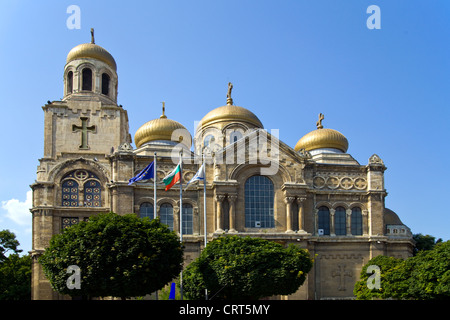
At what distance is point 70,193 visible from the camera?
51.3 m

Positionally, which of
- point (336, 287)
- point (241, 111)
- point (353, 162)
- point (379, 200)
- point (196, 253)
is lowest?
point (336, 287)

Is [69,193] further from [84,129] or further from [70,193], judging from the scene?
[84,129]

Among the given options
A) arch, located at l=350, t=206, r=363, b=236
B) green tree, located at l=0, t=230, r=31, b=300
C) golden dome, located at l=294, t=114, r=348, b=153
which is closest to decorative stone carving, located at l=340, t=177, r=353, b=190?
arch, located at l=350, t=206, r=363, b=236

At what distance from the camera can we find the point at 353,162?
191ft

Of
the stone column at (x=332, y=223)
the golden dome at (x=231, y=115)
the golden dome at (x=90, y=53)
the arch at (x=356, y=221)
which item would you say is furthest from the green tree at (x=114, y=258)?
the golden dome at (x=231, y=115)

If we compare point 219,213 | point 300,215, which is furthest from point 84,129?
point 300,215

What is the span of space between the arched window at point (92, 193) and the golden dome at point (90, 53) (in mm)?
13036

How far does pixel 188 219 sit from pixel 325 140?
678 inches

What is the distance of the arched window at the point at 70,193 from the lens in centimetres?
5106

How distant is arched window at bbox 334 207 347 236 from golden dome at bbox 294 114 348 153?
827cm

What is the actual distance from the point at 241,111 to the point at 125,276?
30997 millimetres

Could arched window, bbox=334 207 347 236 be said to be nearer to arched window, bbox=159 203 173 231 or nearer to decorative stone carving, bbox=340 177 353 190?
decorative stone carving, bbox=340 177 353 190
